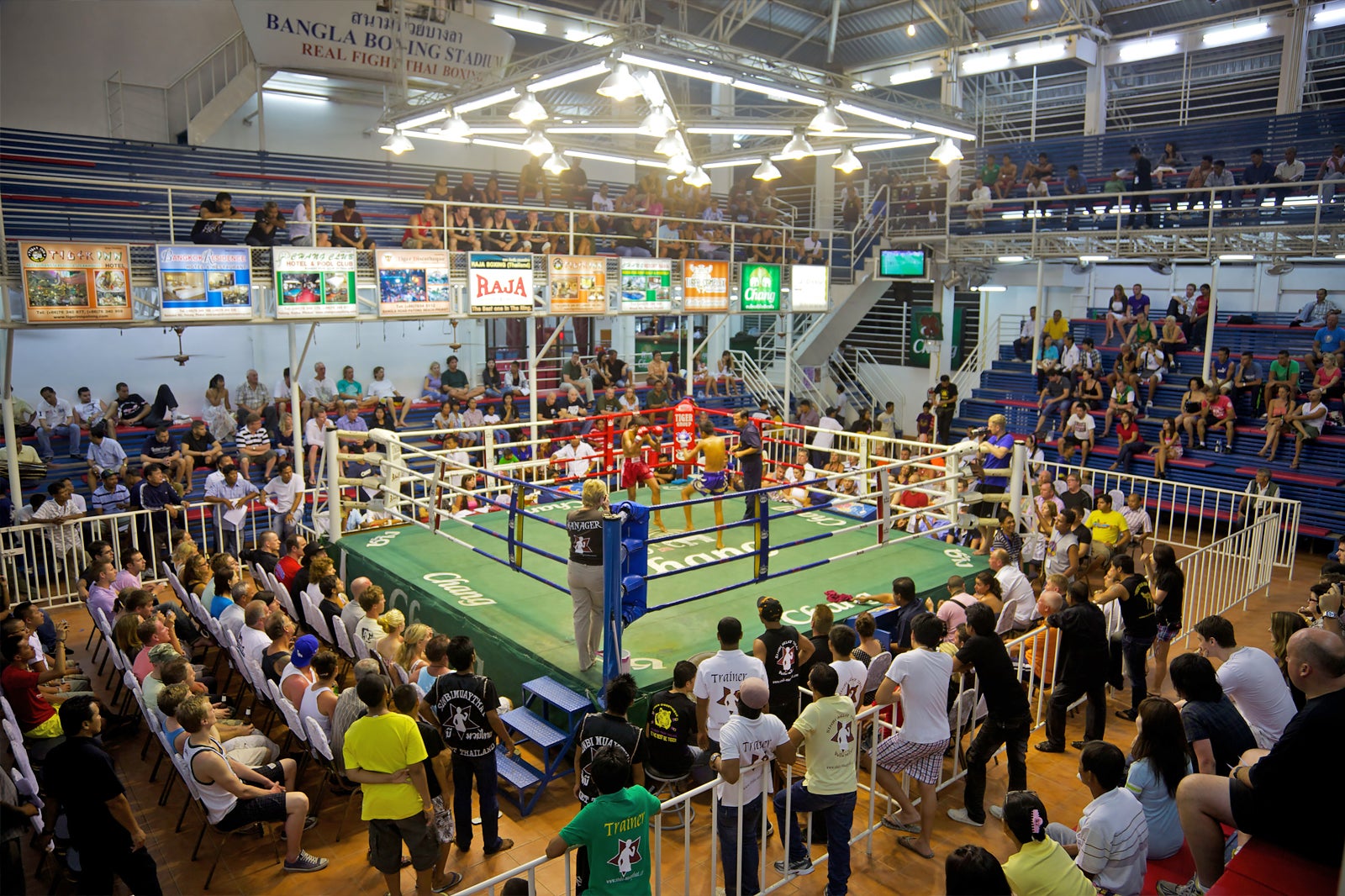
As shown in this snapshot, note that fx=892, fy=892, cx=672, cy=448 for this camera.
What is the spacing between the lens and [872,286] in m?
24.4

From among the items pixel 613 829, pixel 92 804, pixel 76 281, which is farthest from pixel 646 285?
pixel 613 829

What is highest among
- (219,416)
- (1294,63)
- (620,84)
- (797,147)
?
(1294,63)

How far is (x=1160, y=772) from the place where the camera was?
16.8 feet

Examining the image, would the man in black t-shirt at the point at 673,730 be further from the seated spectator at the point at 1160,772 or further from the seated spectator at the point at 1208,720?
the seated spectator at the point at 1208,720

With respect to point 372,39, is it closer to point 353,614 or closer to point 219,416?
point 219,416

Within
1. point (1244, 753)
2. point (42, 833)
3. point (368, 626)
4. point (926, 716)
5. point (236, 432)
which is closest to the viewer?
point (1244, 753)

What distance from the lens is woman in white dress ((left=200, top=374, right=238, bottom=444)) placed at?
1598 cm

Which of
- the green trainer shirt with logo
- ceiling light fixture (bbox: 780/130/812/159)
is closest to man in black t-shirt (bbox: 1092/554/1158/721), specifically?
the green trainer shirt with logo

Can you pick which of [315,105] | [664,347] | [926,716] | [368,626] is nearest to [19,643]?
[368,626]

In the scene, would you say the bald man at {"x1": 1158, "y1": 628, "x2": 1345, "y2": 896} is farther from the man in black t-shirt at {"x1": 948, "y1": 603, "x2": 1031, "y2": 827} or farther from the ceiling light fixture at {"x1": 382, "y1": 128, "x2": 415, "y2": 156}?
the ceiling light fixture at {"x1": 382, "y1": 128, "x2": 415, "y2": 156}

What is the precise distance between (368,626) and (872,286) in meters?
19.3

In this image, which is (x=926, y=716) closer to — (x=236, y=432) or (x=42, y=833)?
(x=42, y=833)

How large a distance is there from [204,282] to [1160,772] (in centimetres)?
1287

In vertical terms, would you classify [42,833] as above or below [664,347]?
below
